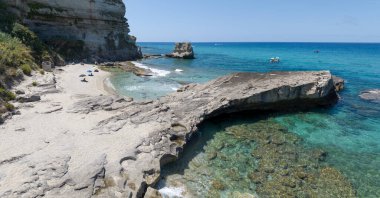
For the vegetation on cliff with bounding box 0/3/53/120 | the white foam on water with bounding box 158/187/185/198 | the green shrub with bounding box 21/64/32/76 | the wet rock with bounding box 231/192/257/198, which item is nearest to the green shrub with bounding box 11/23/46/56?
the vegetation on cliff with bounding box 0/3/53/120

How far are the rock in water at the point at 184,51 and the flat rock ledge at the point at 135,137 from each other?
2374 inches

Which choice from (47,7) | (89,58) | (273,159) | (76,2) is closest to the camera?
(273,159)

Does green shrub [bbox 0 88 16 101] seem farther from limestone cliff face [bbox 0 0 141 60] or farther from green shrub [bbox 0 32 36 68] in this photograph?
limestone cliff face [bbox 0 0 141 60]

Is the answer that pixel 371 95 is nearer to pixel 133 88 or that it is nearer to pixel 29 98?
pixel 133 88

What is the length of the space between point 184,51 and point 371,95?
64.6 m

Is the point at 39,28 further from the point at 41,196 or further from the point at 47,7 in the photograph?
the point at 41,196

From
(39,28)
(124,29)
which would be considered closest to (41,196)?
(39,28)

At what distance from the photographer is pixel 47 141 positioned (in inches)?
718

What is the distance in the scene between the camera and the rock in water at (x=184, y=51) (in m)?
93.3

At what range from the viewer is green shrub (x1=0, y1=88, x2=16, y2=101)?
24.6 metres

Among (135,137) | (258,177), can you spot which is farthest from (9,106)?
(258,177)

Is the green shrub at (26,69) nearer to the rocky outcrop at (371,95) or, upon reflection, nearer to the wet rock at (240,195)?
the wet rock at (240,195)

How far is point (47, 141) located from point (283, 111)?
2350cm

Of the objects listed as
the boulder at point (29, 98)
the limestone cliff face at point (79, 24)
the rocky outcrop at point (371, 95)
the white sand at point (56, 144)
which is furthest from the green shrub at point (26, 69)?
the rocky outcrop at point (371, 95)
